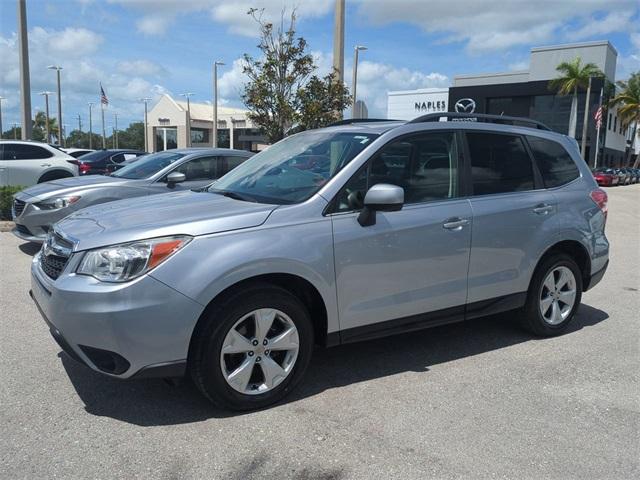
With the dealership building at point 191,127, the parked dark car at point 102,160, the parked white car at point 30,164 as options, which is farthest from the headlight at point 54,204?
the dealership building at point 191,127

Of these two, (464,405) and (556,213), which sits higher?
(556,213)

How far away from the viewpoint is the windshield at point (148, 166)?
8.70 meters

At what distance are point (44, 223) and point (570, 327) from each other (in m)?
6.64

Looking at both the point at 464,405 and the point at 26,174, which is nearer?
the point at 464,405

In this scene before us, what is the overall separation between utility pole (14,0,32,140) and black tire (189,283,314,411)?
53.4 ft

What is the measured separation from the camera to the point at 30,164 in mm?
13023

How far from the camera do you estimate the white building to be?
58.2 meters

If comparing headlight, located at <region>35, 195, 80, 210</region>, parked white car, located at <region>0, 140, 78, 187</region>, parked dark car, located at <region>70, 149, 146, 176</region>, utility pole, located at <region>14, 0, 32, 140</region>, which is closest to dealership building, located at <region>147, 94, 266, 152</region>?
parked dark car, located at <region>70, 149, 146, 176</region>

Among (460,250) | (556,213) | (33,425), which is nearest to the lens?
(33,425)

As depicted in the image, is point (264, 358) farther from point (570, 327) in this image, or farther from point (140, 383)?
point (570, 327)

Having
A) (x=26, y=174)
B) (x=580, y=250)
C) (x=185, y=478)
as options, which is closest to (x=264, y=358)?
(x=185, y=478)

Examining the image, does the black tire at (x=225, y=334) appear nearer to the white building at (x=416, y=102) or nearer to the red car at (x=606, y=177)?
the red car at (x=606, y=177)

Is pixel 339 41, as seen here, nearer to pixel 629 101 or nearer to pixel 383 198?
pixel 383 198

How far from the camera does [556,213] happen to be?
16.6ft
